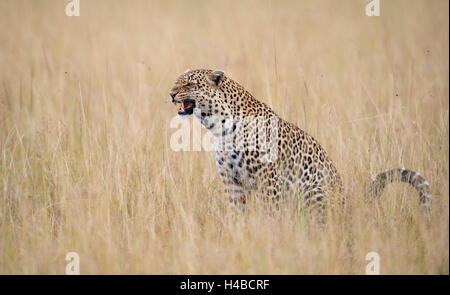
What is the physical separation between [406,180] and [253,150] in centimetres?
174

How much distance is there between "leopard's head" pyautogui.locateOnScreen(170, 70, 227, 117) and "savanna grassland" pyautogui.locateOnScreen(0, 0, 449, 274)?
3.13 feet

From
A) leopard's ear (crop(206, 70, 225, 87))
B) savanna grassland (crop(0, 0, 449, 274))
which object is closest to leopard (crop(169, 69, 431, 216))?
leopard's ear (crop(206, 70, 225, 87))

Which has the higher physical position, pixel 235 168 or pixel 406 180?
pixel 235 168

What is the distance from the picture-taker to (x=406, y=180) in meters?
6.08

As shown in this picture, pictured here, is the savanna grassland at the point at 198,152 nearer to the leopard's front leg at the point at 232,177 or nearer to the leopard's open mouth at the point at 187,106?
the leopard's front leg at the point at 232,177

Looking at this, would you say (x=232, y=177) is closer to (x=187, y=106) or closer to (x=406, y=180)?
Result: (x=187, y=106)

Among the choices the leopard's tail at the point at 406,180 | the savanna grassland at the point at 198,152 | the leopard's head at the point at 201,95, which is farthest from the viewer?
the leopard's head at the point at 201,95

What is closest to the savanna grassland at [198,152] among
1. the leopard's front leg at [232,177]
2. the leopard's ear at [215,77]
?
the leopard's front leg at [232,177]

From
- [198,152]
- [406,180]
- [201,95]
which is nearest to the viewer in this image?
[406,180]

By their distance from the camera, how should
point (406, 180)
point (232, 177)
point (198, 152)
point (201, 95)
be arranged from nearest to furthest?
point (406, 180) < point (201, 95) < point (232, 177) < point (198, 152)

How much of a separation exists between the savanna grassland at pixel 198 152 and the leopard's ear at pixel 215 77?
1299mm

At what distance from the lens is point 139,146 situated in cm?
745

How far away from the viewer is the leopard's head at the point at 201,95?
6.32 metres

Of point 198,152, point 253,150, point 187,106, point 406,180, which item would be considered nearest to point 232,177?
point 253,150
